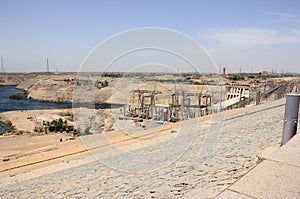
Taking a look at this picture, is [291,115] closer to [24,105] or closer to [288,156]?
[288,156]

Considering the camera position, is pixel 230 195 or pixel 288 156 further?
pixel 288 156

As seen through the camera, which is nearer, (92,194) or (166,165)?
(92,194)

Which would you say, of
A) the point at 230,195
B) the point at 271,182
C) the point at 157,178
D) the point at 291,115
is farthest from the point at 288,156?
the point at 157,178

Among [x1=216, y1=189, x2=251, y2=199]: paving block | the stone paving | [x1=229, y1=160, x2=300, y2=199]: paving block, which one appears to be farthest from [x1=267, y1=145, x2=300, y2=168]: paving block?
[x1=216, y1=189, x2=251, y2=199]: paving block

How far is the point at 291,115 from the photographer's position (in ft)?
13.5

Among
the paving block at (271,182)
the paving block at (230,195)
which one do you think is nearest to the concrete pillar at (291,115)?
the paving block at (271,182)

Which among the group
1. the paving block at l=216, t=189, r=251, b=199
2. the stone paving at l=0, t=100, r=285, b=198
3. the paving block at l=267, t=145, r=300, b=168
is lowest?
the stone paving at l=0, t=100, r=285, b=198

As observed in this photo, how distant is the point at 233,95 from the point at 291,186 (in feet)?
138

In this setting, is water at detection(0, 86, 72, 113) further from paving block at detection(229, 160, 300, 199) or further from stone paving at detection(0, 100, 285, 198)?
paving block at detection(229, 160, 300, 199)

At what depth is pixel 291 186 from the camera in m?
2.46

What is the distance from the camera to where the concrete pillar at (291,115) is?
4059 mm

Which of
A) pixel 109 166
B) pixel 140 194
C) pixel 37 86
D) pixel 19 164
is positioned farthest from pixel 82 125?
pixel 37 86

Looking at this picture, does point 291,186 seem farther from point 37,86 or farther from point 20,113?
point 37,86

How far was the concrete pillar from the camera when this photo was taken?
4059 millimetres
